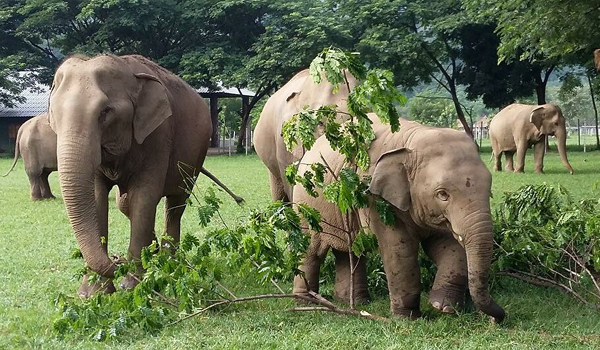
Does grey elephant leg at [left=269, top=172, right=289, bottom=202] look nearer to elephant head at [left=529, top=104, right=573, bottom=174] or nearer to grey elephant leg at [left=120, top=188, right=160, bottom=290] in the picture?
grey elephant leg at [left=120, top=188, right=160, bottom=290]

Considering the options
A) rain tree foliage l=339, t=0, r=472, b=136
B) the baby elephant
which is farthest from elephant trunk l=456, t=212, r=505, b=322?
rain tree foliage l=339, t=0, r=472, b=136

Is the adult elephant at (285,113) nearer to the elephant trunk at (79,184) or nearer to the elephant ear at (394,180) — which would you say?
the elephant ear at (394,180)

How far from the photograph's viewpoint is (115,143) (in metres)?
6.20

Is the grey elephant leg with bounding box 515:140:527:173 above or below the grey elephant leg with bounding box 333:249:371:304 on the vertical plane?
above

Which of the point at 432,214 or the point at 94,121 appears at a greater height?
the point at 94,121

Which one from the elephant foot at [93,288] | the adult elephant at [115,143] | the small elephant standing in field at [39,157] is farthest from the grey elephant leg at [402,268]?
the small elephant standing in field at [39,157]

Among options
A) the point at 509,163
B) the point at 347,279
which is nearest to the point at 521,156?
the point at 509,163

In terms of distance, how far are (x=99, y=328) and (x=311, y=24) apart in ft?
92.0

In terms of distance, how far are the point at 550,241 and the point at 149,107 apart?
3.28 m

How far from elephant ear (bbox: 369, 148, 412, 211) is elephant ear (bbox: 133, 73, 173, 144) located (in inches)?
81.4

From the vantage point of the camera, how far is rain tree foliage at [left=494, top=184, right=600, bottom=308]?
6086mm

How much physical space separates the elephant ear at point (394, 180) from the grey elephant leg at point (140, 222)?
6.94 feet

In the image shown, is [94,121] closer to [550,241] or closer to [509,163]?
[550,241]

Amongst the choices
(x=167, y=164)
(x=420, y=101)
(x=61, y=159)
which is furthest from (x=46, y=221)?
(x=420, y=101)
